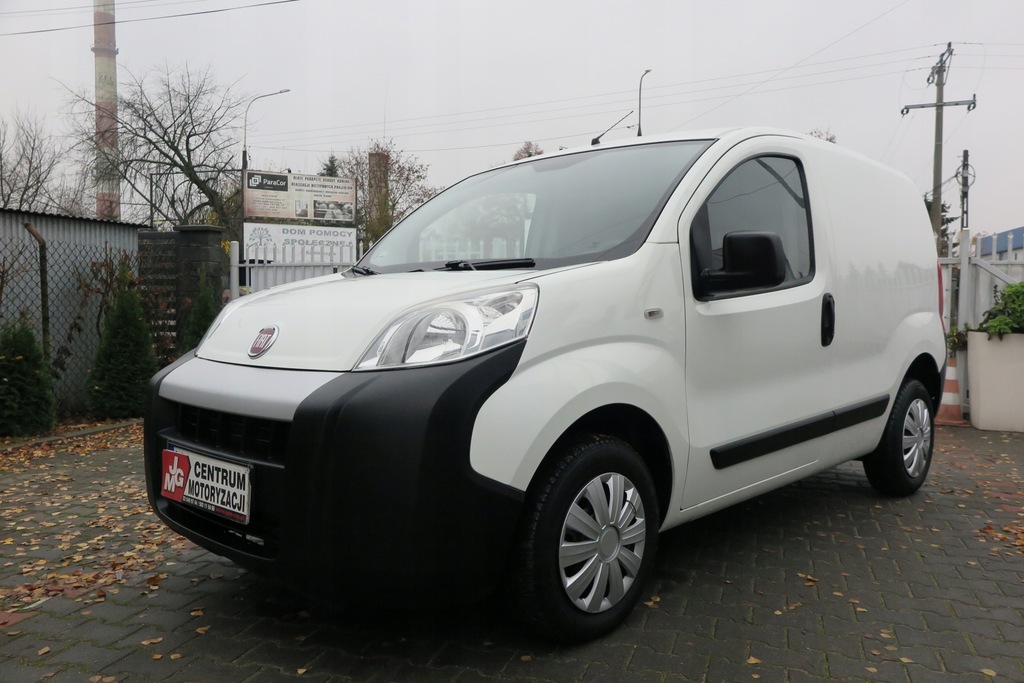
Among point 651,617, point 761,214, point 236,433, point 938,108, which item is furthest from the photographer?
point 938,108

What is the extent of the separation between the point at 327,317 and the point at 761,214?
203cm

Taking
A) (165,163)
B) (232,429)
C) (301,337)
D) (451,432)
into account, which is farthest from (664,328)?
(165,163)

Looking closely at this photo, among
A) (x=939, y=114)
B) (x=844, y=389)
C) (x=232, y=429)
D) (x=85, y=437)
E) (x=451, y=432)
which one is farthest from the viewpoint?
(x=939, y=114)

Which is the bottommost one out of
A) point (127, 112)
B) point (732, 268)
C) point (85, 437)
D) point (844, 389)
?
point (85, 437)

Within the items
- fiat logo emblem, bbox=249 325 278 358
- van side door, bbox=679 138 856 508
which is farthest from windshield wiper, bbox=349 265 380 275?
van side door, bbox=679 138 856 508

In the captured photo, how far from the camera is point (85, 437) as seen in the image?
7285 millimetres

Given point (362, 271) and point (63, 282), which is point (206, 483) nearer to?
point (362, 271)

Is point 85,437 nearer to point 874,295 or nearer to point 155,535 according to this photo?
point 155,535

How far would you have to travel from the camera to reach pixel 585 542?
2.78m

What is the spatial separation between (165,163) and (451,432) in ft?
128

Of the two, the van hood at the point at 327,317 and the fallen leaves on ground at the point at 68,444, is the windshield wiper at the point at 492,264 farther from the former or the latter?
the fallen leaves on ground at the point at 68,444

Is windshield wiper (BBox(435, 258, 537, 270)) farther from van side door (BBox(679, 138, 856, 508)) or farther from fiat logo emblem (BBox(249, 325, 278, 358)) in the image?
fiat logo emblem (BBox(249, 325, 278, 358))

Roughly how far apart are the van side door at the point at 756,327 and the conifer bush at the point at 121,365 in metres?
6.40

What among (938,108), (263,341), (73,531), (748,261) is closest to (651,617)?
(748,261)
